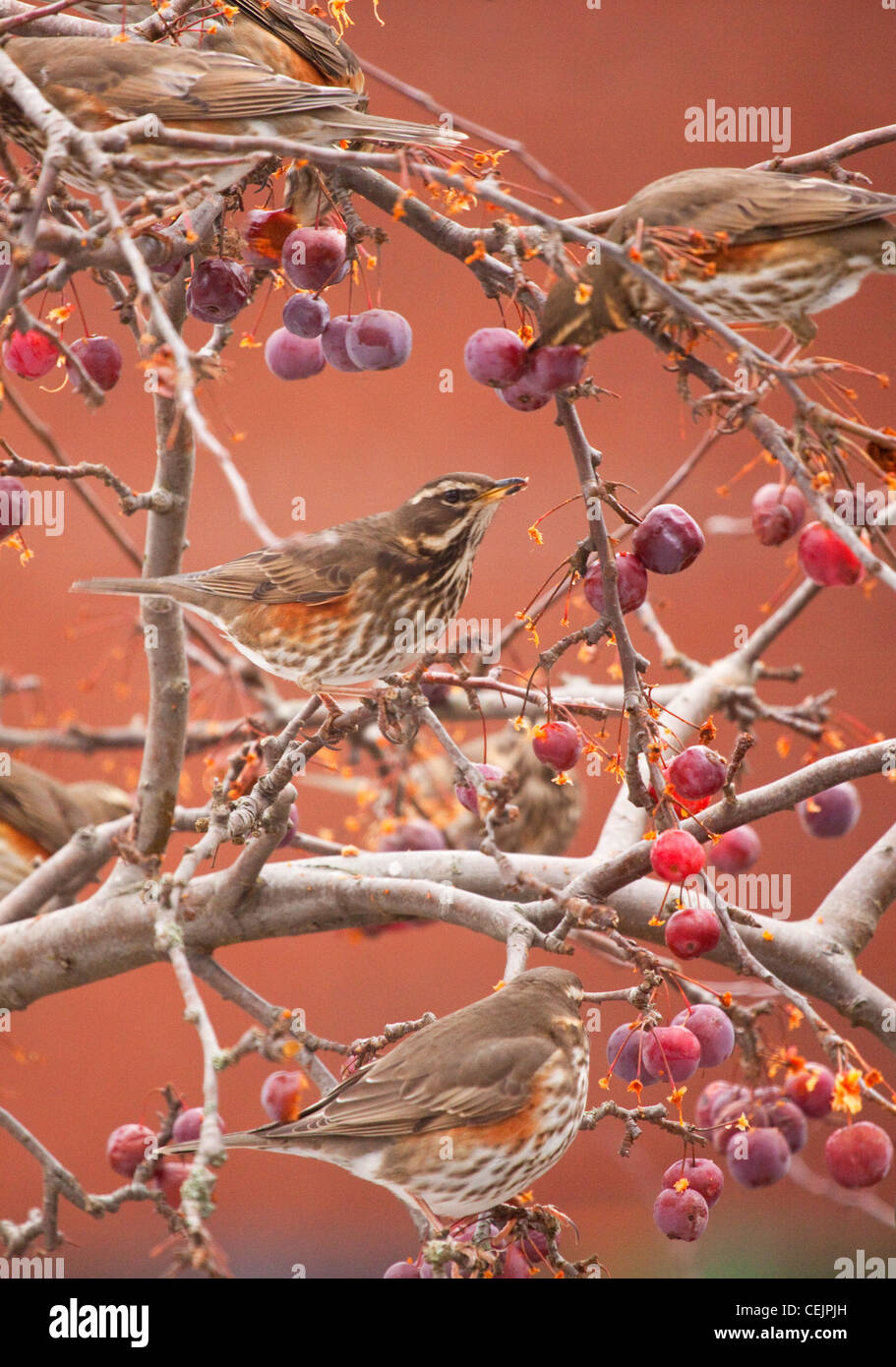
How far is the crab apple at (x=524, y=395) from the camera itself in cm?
105

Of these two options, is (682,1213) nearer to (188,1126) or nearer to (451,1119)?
(451,1119)

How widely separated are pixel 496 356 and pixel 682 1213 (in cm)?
80

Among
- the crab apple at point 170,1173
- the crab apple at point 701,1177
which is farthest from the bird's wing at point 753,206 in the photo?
the crab apple at point 170,1173

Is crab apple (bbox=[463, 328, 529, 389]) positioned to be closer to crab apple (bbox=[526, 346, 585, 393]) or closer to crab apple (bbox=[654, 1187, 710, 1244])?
crab apple (bbox=[526, 346, 585, 393])

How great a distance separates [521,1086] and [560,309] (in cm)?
70

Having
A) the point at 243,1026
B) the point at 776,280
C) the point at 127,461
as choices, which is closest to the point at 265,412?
the point at 127,461

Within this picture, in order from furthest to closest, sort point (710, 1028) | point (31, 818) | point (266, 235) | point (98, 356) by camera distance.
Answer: point (31, 818) → point (98, 356) → point (266, 235) → point (710, 1028)

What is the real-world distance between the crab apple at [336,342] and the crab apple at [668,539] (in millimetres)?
388

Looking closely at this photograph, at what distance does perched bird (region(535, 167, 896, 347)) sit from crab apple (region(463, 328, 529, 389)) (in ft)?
0.17

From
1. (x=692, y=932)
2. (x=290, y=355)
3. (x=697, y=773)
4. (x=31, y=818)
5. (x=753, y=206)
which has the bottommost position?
(x=692, y=932)

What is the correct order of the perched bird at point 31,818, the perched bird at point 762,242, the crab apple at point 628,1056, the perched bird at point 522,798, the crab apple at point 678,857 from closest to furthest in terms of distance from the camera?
the crab apple at point 678,857 < the perched bird at point 762,242 < the crab apple at point 628,1056 < the perched bird at point 31,818 < the perched bird at point 522,798

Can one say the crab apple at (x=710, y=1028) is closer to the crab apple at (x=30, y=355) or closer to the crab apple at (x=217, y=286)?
the crab apple at (x=217, y=286)


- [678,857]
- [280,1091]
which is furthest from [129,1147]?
[678,857]

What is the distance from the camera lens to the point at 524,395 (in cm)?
108
